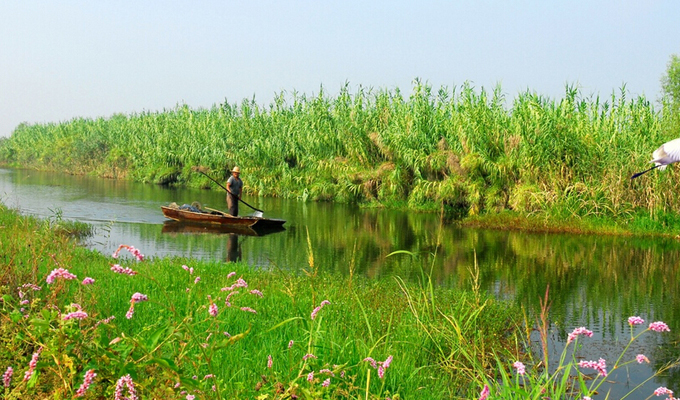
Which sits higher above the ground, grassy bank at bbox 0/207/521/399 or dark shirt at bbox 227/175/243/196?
dark shirt at bbox 227/175/243/196

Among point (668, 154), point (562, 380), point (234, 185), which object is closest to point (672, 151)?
point (668, 154)

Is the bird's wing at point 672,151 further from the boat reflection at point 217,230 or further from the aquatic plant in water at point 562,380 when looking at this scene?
the boat reflection at point 217,230

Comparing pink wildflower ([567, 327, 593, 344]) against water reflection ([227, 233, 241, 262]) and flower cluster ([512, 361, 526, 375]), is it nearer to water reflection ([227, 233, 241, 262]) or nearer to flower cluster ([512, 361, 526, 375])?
flower cluster ([512, 361, 526, 375])

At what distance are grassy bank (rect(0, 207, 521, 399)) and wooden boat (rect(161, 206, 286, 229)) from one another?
753 centimetres

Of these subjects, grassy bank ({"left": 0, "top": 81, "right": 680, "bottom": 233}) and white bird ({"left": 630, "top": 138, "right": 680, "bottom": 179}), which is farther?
grassy bank ({"left": 0, "top": 81, "right": 680, "bottom": 233})

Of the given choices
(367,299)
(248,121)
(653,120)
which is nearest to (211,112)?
(248,121)

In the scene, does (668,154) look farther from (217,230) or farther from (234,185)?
(234,185)

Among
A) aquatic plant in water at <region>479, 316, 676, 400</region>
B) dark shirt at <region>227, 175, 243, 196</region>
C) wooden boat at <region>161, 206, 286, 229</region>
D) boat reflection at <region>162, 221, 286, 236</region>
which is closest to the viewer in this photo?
aquatic plant in water at <region>479, 316, 676, 400</region>

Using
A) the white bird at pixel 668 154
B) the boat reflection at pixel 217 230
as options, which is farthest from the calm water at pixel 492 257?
the white bird at pixel 668 154

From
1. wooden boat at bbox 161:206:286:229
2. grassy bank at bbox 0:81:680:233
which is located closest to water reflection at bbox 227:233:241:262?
wooden boat at bbox 161:206:286:229

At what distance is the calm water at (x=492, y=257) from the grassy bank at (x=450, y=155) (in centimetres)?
144

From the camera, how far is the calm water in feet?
29.4

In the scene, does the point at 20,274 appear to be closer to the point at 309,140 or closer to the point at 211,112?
the point at 309,140

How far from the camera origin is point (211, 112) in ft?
136
